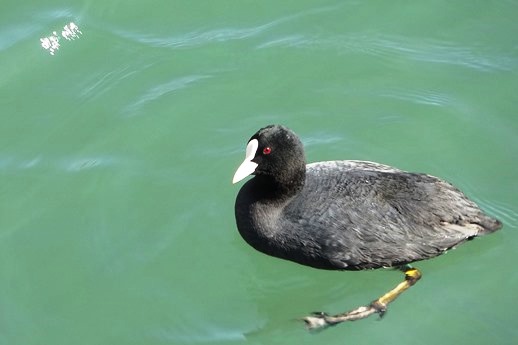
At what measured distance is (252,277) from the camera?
22.2 feet

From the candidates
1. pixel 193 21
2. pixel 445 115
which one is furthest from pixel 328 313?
pixel 193 21

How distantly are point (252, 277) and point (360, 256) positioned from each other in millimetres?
881

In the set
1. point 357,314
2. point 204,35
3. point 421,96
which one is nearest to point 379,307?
point 357,314

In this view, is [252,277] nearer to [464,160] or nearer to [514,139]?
[464,160]

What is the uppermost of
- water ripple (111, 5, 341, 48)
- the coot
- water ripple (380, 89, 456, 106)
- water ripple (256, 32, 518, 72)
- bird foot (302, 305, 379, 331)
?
water ripple (111, 5, 341, 48)

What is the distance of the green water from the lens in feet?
21.1

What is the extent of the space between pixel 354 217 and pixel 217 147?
177cm

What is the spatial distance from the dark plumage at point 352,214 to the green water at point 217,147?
0.88 ft

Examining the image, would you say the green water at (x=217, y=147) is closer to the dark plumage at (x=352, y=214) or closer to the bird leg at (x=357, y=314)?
the bird leg at (x=357, y=314)

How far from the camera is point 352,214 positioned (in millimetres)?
6457

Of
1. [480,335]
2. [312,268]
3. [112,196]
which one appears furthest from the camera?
[112,196]

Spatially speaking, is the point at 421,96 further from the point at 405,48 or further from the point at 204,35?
the point at 204,35

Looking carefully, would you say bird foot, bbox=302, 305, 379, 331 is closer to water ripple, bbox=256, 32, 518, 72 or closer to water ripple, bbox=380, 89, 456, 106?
water ripple, bbox=380, 89, 456, 106

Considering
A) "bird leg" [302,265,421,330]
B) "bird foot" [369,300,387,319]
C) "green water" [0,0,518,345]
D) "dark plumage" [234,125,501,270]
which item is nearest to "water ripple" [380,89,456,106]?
"green water" [0,0,518,345]
